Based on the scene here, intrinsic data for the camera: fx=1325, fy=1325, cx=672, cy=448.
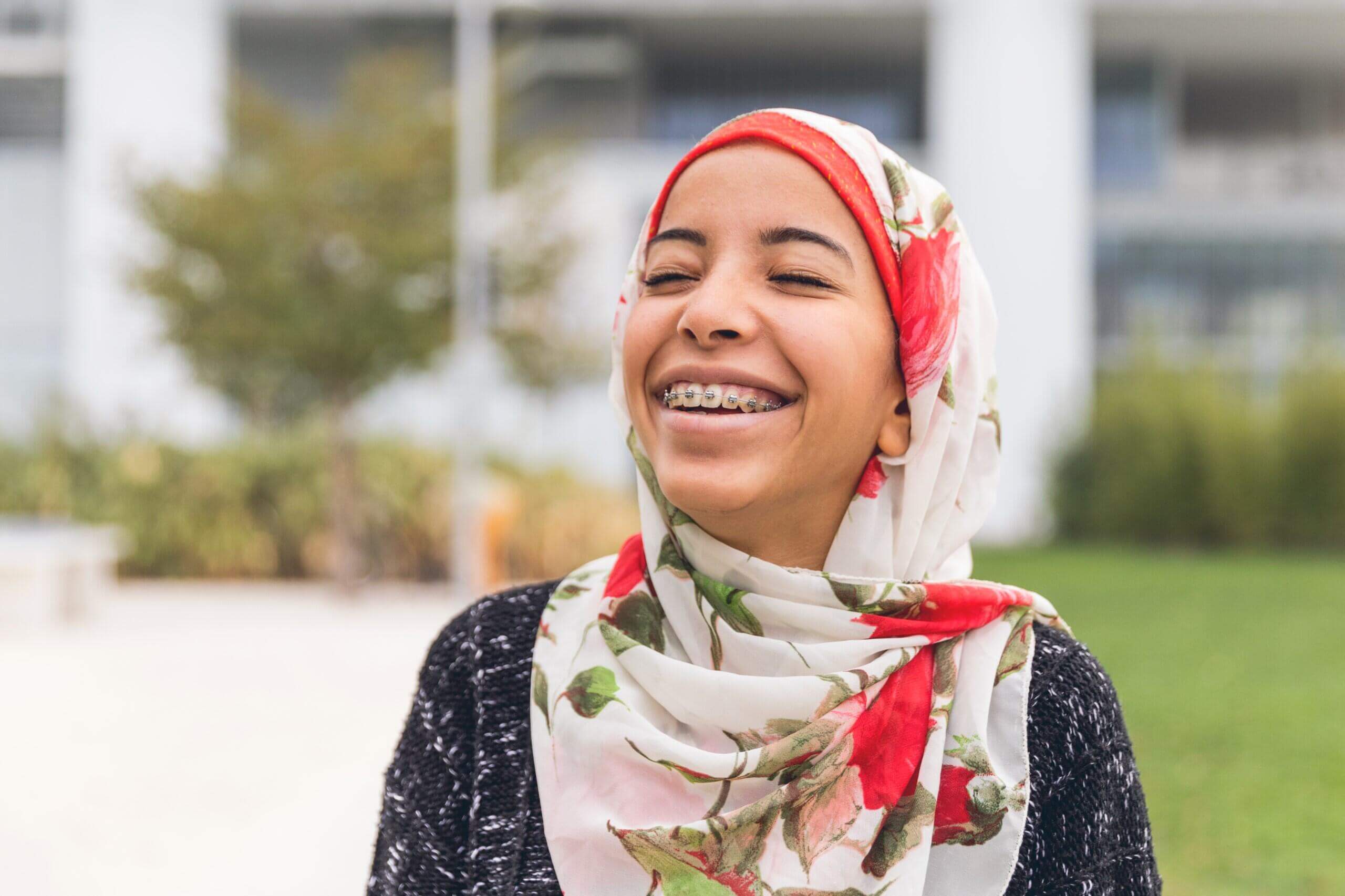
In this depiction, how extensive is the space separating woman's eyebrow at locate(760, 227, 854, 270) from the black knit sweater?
1.94 ft

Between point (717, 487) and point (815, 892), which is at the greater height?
point (717, 487)

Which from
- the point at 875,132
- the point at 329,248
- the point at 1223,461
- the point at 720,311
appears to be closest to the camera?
the point at 720,311

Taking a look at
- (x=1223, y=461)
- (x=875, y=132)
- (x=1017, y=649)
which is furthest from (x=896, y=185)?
(x=875, y=132)

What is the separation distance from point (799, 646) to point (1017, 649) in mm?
294

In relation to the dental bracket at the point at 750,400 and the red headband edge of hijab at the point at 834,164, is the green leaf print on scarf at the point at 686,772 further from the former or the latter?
the red headband edge of hijab at the point at 834,164

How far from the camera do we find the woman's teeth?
5.14ft

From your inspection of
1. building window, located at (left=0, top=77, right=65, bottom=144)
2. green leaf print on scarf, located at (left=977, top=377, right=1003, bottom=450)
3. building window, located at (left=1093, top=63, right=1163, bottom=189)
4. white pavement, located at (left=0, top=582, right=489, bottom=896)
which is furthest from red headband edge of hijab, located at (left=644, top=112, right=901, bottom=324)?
building window, located at (left=0, top=77, right=65, bottom=144)

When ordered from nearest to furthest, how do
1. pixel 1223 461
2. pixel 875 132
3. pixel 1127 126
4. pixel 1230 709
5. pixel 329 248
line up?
pixel 1230 709 < pixel 329 248 < pixel 1223 461 < pixel 875 132 < pixel 1127 126

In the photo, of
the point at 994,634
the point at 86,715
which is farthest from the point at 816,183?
the point at 86,715

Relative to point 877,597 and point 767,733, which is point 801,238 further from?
point 767,733

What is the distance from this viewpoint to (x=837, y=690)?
63.4 inches

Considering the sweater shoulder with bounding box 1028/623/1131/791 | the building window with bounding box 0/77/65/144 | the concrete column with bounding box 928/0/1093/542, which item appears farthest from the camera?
the building window with bounding box 0/77/65/144

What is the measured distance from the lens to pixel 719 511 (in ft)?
5.19

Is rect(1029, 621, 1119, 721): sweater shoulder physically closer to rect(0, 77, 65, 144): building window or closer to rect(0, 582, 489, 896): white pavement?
rect(0, 582, 489, 896): white pavement
